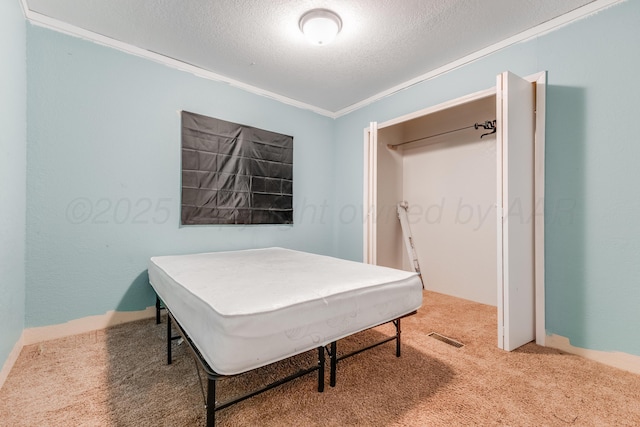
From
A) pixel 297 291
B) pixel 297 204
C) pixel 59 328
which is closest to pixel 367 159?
pixel 297 204

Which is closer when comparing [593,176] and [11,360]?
[11,360]

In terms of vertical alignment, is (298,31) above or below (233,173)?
above

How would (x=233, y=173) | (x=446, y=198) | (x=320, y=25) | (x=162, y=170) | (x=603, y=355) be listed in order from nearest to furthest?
(x=603, y=355)
(x=320, y=25)
(x=162, y=170)
(x=233, y=173)
(x=446, y=198)

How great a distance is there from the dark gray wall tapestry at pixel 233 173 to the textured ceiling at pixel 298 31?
62 cm

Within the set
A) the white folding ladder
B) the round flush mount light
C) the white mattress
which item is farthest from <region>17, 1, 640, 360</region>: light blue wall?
the white folding ladder

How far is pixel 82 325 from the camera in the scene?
7.25 ft

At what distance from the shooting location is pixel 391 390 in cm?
148

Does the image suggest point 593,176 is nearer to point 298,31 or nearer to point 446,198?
point 446,198

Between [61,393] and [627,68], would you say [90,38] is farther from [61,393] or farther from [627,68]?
[627,68]

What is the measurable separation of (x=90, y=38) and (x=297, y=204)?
2.44 meters

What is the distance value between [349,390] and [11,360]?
2034 mm

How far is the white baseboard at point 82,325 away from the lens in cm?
204

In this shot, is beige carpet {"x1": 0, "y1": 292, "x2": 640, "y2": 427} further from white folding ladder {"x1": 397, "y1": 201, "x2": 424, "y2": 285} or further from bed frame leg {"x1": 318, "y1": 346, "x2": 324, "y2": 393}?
white folding ladder {"x1": 397, "y1": 201, "x2": 424, "y2": 285}

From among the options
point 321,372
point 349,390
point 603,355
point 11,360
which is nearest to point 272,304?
point 321,372
